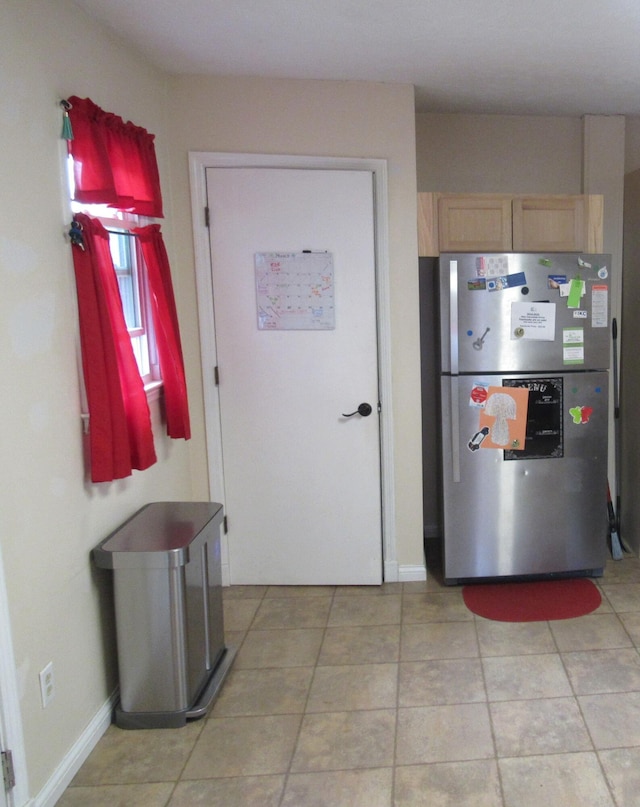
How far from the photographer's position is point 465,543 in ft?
10.5

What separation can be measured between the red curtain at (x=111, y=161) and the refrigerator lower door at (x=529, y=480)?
162 cm

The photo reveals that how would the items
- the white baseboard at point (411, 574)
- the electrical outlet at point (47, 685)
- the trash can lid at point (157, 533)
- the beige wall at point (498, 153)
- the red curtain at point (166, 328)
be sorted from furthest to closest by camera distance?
1. the beige wall at point (498, 153)
2. the white baseboard at point (411, 574)
3. the red curtain at point (166, 328)
4. the trash can lid at point (157, 533)
5. the electrical outlet at point (47, 685)

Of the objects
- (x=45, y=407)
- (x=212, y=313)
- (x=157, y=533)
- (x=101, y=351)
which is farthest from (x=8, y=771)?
(x=212, y=313)

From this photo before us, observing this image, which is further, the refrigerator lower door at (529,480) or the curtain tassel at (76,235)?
the refrigerator lower door at (529,480)

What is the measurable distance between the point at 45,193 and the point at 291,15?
3.58 feet

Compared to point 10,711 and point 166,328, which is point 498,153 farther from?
point 10,711

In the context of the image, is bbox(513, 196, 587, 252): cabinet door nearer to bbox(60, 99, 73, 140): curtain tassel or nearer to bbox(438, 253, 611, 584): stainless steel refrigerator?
bbox(438, 253, 611, 584): stainless steel refrigerator

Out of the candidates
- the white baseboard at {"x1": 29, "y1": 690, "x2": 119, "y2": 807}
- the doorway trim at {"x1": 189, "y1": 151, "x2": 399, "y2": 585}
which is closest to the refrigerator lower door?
the doorway trim at {"x1": 189, "y1": 151, "x2": 399, "y2": 585}

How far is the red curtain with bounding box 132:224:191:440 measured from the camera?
2.57 meters

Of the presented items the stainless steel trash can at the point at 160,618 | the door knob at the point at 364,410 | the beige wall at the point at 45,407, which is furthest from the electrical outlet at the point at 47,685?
the door knob at the point at 364,410

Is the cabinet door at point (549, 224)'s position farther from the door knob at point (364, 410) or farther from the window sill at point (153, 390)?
the window sill at point (153, 390)

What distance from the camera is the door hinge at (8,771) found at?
5.51 feet

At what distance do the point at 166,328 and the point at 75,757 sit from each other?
156 centimetres

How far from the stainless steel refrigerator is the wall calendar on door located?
56 cm
